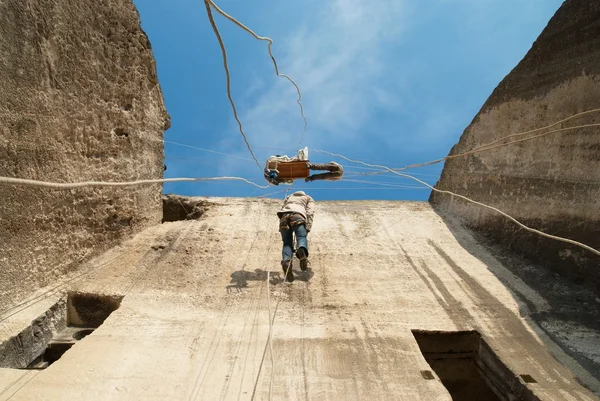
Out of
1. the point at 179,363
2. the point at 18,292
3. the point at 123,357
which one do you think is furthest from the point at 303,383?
the point at 18,292

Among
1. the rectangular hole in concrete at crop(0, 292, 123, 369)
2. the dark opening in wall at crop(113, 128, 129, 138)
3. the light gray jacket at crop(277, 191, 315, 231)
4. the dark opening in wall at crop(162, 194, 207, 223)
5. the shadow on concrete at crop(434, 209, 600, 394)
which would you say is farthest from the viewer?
the dark opening in wall at crop(162, 194, 207, 223)

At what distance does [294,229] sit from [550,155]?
3.52 meters

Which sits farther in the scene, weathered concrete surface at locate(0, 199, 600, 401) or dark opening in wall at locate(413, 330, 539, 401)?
dark opening in wall at locate(413, 330, 539, 401)

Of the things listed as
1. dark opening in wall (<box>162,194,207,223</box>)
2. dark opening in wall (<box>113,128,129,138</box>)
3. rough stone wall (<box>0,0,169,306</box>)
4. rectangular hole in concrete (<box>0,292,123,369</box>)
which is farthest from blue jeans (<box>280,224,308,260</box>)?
dark opening in wall (<box>162,194,207,223</box>)

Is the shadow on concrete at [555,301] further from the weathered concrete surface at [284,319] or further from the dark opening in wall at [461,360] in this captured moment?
the dark opening in wall at [461,360]

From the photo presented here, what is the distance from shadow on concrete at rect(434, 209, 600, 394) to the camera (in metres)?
4.20

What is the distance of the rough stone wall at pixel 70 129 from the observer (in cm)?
431

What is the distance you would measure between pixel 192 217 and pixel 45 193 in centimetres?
384

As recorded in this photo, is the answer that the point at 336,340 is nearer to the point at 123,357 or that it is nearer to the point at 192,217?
the point at 123,357

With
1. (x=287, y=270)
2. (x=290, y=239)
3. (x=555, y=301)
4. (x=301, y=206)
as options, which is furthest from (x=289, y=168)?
(x=555, y=301)

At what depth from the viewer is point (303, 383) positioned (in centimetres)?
343

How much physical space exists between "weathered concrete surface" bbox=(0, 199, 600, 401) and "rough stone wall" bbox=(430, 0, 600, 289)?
0.60 metres

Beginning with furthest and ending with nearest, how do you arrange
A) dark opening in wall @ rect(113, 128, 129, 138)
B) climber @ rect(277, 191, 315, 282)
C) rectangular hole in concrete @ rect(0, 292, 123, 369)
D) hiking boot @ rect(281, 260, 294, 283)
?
dark opening in wall @ rect(113, 128, 129, 138)
climber @ rect(277, 191, 315, 282)
hiking boot @ rect(281, 260, 294, 283)
rectangular hole in concrete @ rect(0, 292, 123, 369)

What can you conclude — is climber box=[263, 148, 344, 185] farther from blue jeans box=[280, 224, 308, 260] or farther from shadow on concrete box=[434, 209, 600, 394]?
shadow on concrete box=[434, 209, 600, 394]
